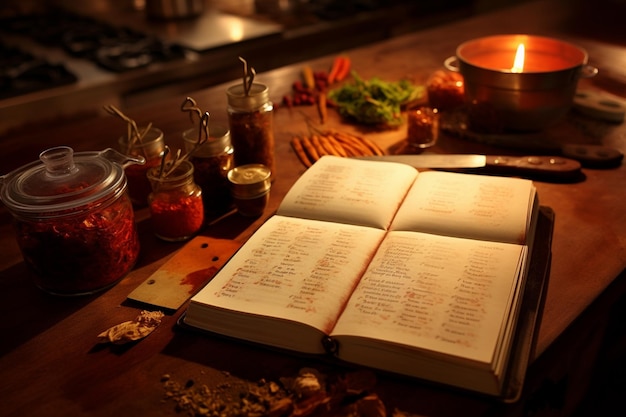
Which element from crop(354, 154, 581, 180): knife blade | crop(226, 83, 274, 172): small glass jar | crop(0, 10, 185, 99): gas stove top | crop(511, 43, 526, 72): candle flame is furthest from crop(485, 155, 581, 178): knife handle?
crop(0, 10, 185, 99): gas stove top

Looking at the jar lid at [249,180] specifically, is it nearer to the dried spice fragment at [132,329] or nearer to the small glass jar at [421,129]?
the dried spice fragment at [132,329]

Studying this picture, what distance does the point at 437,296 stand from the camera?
0.81 meters

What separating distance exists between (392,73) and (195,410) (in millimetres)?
1369

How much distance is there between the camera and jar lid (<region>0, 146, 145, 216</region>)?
848 mm

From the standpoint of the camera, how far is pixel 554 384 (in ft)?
3.02

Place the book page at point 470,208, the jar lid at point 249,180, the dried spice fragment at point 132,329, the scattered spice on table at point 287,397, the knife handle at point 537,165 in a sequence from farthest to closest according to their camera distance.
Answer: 1. the knife handle at point 537,165
2. the jar lid at point 249,180
3. the book page at point 470,208
4. the dried spice fragment at point 132,329
5. the scattered spice on table at point 287,397

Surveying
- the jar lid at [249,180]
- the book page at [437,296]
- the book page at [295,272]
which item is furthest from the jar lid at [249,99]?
the book page at [437,296]

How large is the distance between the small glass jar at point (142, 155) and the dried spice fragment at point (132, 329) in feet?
1.13

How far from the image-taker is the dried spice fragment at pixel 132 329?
2.73 ft

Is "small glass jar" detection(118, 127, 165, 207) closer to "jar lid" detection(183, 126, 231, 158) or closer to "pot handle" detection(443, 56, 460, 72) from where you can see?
"jar lid" detection(183, 126, 231, 158)

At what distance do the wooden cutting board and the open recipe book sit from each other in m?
0.07

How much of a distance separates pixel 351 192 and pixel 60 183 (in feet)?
1.64

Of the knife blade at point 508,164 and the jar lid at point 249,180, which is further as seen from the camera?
the knife blade at point 508,164

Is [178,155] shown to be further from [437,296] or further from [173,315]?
[437,296]
